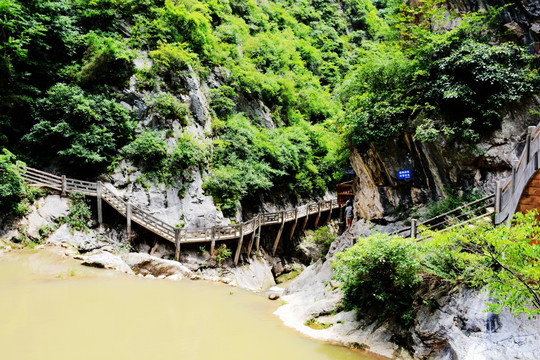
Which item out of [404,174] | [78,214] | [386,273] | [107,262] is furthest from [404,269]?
[78,214]

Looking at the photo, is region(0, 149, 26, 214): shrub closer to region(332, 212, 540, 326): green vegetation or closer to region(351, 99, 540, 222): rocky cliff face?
region(332, 212, 540, 326): green vegetation

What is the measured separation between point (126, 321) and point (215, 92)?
1745 centimetres

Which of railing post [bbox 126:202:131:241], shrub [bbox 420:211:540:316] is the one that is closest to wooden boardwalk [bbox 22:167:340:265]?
railing post [bbox 126:202:131:241]

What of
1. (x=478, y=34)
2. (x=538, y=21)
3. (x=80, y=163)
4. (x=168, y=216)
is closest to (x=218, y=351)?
(x=168, y=216)

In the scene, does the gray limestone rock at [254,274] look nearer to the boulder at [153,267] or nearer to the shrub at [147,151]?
the boulder at [153,267]

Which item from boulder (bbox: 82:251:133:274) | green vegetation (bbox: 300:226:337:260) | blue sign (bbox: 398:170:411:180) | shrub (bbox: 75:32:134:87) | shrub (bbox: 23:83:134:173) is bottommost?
green vegetation (bbox: 300:226:337:260)

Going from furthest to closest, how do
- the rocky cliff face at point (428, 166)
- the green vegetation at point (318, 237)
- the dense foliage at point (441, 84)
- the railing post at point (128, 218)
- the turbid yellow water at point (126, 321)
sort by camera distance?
the green vegetation at point (318, 237)
the railing post at point (128, 218)
the dense foliage at point (441, 84)
the rocky cliff face at point (428, 166)
the turbid yellow water at point (126, 321)

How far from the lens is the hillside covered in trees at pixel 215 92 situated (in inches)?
464

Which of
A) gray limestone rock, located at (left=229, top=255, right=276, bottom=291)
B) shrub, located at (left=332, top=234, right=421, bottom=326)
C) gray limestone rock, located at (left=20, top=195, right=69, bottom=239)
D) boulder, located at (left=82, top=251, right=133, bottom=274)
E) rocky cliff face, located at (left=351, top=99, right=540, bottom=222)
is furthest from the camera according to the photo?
gray limestone rock, located at (left=229, top=255, right=276, bottom=291)

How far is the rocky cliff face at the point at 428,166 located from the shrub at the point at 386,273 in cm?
512

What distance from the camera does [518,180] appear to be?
6.81 metres

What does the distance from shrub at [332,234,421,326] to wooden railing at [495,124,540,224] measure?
2.26 meters

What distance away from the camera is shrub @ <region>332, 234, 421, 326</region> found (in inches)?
294

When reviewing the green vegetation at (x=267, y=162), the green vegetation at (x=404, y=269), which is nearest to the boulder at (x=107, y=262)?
the green vegetation at (x=267, y=162)
